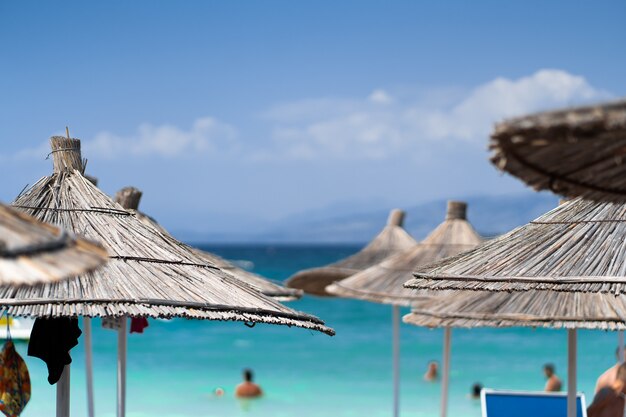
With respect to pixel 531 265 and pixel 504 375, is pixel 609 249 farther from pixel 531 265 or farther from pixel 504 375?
pixel 504 375

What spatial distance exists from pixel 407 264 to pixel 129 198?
109 inches

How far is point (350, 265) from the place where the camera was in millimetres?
10375

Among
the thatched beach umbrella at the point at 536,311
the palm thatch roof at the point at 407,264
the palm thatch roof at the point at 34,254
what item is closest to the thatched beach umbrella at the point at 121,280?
the thatched beach umbrella at the point at 536,311

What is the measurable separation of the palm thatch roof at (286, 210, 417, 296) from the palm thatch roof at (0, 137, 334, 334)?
567 centimetres

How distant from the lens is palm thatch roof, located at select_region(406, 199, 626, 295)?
12.8ft

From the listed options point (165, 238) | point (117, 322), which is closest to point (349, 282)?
point (117, 322)

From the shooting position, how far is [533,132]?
7.27ft

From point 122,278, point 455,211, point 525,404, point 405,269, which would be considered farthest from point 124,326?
point 455,211

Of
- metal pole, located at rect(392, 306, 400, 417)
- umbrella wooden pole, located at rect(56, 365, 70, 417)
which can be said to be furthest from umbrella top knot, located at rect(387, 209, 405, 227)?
umbrella wooden pole, located at rect(56, 365, 70, 417)

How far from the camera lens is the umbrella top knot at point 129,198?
6438 millimetres

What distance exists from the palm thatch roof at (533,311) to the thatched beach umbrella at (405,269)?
7.60ft

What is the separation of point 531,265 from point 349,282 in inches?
178

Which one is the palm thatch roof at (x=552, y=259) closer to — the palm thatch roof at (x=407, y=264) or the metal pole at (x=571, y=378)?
the metal pole at (x=571, y=378)

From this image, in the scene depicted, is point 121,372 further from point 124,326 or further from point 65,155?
point 65,155
